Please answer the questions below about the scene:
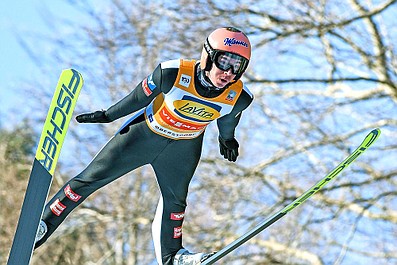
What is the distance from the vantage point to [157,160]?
18.7 ft

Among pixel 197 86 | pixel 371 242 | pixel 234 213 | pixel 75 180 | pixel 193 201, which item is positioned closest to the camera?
pixel 197 86

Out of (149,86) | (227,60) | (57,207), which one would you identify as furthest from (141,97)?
(57,207)

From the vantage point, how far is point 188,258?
5801mm

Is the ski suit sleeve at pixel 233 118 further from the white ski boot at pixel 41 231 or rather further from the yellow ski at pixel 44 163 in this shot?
the white ski boot at pixel 41 231

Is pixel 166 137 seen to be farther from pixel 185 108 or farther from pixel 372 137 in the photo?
pixel 372 137

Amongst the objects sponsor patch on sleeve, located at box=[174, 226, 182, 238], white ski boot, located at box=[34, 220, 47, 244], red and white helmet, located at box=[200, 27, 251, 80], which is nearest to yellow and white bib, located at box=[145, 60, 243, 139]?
red and white helmet, located at box=[200, 27, 251, 80]

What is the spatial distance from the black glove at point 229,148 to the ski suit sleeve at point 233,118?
32 millimetres

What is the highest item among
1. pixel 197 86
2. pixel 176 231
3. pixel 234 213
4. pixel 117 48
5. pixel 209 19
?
pixel 197 86

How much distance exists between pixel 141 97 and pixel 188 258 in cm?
104

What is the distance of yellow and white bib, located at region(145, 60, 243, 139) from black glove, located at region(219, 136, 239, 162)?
22 cm

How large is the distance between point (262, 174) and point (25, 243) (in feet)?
33.0

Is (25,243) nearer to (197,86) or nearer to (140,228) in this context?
(197,86)

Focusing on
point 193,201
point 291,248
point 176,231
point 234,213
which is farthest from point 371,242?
point 176,231

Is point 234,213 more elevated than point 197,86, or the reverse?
point 197,86
